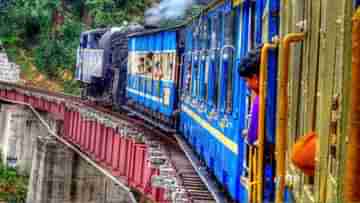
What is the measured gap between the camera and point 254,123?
6.05m

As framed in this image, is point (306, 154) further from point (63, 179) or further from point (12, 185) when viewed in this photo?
point (12, 185)

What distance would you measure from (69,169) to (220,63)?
1935 centimetres

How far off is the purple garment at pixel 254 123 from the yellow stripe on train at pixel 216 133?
5.69 ft

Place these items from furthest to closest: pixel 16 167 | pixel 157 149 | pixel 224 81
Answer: pixel 16 167 → pixel 157 149 → pixel 224 81

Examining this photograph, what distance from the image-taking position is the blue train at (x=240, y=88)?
400cm

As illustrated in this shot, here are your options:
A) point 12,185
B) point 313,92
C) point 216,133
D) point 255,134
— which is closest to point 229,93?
point 216,133

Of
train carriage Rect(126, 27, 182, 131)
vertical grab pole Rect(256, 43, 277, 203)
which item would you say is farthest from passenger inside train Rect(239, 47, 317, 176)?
train carriage Rect(126, 27, 182, 131)

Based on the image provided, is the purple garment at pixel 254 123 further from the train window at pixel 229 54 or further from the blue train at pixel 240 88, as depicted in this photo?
the train window at pixel 229 54

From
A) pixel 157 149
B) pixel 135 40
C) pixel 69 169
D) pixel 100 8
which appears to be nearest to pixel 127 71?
pixel 135 40

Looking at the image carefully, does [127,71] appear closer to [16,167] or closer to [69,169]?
[69,169]

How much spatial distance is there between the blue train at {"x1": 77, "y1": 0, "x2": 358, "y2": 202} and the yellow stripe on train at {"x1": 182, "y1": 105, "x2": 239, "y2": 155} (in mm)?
11

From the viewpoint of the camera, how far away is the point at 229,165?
28.2 ft

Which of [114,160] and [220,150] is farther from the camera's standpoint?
[114,160]

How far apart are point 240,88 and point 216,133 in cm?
219
